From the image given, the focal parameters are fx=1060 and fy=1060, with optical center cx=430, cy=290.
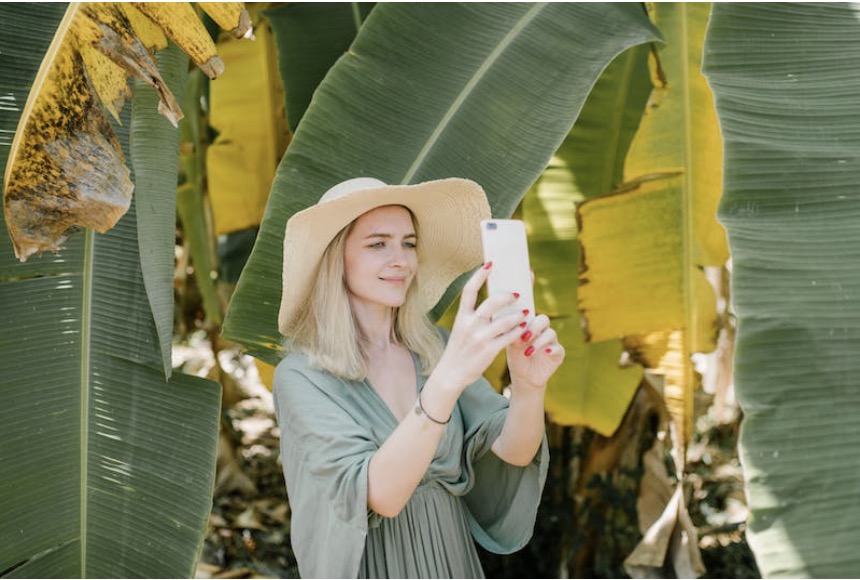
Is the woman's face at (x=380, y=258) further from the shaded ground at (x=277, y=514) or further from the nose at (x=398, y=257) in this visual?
the shaded ground at (x=277, y=514)

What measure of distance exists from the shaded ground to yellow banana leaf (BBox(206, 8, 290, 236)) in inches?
32.6

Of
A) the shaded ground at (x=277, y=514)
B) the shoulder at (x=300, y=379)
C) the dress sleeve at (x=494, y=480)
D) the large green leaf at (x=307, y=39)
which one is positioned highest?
the large green leaf at (x=307, y=39)

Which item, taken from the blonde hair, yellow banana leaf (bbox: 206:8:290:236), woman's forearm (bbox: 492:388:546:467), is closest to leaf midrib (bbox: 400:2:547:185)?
the blonde hair

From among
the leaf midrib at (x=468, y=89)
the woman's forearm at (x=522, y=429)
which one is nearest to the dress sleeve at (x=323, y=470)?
the woman's forearm at (x=522, y=429)

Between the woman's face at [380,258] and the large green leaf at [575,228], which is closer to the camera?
the woman's face at [380,258]

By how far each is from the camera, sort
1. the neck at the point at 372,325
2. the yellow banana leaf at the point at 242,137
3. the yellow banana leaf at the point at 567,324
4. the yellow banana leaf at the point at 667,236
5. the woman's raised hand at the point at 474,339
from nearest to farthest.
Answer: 1. the woman's raised hand at the point at 474,339
2. the neck at the point at 372,325
3. the yellow banana leaf at the point at 667,236
4. the yellow banana leaf at the point at 567,324
5. the yellow banana leaf at the point at 242,137

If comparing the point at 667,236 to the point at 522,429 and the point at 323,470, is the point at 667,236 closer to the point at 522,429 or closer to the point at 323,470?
the point at 522,429

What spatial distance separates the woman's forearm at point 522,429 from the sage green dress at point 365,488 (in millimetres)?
60

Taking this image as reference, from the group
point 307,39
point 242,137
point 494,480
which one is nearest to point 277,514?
point 242,137

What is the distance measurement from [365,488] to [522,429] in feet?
1.03

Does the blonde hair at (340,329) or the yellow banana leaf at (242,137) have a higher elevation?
the yellow banana leaf at (242,137)

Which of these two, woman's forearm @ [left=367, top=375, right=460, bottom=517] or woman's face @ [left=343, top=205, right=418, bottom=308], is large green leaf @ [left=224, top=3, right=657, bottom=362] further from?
woman's forearm @ [left=367, top=375, right=460, bottom=517]

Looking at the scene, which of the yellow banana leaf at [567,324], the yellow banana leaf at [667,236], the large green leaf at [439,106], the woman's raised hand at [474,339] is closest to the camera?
the woman's raised hand at [474,339]

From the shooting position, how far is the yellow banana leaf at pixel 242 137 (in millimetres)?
3801
